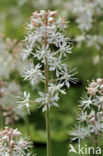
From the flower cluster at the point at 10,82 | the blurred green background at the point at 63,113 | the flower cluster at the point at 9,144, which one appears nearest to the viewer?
the flower cluster at the point at 9,144

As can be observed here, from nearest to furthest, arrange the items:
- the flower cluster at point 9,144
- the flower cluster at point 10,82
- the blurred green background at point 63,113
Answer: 1. the flower cluster at point 9,144
2. the flower cluster at point 10,82
3. the blurred green background at point 63,113

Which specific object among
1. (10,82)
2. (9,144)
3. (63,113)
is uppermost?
(10,82)

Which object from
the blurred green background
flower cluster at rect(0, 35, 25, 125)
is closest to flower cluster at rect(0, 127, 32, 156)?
the blurred green background

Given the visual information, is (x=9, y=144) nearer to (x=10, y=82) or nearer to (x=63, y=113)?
(x=10, y=82)

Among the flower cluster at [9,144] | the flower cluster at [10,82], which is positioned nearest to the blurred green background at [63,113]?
the flower cluster at [10,82]

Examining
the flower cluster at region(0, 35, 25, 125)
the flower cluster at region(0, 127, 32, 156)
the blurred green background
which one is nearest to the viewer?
the flower cluster at region(0, 127, 32, 156)

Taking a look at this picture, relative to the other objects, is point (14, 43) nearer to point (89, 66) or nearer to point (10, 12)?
point (89, 66)

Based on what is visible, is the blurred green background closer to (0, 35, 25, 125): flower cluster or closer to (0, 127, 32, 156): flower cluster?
(0, 35, 25, 125): flower cluster

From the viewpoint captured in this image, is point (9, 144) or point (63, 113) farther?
point (63, 113)

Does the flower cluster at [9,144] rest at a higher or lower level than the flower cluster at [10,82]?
lower

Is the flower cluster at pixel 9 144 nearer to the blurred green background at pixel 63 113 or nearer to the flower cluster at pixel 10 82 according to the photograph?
the blurred green background at pixel 63 113

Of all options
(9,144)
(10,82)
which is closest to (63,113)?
(10,82)

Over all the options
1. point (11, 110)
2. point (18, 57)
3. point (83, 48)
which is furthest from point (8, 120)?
point (83, 48)
